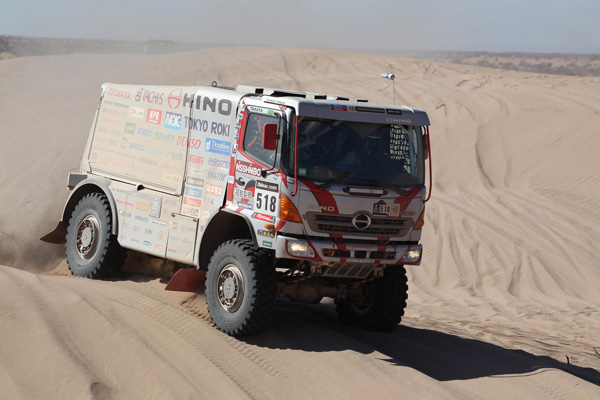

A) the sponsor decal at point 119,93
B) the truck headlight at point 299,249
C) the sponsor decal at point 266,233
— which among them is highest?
the sponsor decal at point 119,93

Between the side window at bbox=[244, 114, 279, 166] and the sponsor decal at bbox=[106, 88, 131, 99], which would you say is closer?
the side window at bbox=[244, 114, 279, 166]

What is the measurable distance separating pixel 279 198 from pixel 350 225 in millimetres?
821

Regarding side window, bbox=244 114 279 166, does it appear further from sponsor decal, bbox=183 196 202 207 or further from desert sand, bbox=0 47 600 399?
desert sand, bbox=0 47 600 399

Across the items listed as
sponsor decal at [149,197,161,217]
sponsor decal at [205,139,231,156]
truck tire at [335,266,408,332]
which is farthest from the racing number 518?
truck tire at [335,266,408,332]

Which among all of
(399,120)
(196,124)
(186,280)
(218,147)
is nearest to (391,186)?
(399,120)

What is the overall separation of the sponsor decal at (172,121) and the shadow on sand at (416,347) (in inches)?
104

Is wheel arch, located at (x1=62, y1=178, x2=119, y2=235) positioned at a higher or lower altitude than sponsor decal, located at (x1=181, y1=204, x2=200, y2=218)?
higher

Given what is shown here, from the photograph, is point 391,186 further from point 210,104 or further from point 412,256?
point 210,104

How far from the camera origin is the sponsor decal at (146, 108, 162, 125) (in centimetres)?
1005

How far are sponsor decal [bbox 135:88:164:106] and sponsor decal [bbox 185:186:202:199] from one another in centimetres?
141

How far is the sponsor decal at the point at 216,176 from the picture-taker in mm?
8883

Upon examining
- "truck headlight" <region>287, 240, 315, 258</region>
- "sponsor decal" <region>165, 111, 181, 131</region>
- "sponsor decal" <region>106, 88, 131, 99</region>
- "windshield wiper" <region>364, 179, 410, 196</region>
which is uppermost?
"sponsor decal" <region>106, 88, 131, 99</region>

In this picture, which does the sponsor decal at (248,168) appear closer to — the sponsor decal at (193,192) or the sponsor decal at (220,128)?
the sponsor decal at (220,128)

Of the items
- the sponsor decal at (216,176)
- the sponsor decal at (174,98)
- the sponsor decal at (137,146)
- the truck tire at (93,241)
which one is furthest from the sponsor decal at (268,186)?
the truck tire at (93,241)
